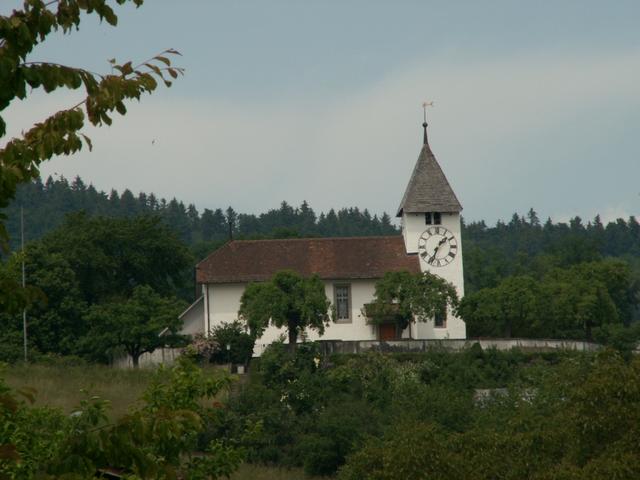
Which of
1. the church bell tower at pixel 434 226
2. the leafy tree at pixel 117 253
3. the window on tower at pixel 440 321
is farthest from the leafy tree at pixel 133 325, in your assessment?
the church bell tower at pixel 434 226

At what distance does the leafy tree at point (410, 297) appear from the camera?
53.8 meters

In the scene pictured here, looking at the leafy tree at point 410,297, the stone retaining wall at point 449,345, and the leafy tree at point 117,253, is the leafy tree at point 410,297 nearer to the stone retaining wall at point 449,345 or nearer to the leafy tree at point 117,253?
the stone retaining wall at point 449,345

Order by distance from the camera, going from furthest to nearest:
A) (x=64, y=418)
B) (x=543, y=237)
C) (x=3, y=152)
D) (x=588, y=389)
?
(x=543, y=237) → (x=588, y=389) → (x=64, y=418) → (x=3, y=152)

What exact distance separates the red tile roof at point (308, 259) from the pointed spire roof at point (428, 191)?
193 centimetres

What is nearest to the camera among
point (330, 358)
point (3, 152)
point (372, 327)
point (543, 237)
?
point (3, 152)

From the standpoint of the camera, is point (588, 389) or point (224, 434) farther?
point (224, 434)

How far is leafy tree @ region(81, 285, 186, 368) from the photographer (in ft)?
172

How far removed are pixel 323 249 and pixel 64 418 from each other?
40692 mm

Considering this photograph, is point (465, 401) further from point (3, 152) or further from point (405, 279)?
point (3, 152)

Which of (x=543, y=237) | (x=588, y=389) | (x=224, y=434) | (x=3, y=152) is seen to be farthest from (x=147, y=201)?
(x=3, y=152)

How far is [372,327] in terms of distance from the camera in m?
57.0

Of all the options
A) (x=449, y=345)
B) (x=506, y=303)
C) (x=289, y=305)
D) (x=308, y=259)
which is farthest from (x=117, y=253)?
(x=506, y=303)

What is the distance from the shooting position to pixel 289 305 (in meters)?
52.4

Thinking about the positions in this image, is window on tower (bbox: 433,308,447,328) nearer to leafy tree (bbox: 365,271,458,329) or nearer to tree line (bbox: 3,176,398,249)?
leafy tree (bbox: 365,271,458,329)
